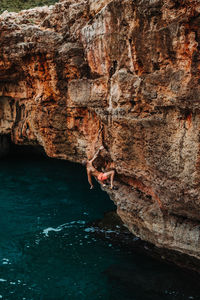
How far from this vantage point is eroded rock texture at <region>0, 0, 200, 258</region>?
6527 millimetres

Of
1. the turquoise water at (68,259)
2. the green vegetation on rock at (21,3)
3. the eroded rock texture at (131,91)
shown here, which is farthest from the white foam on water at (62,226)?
the green vegetation on rock at (21,3)

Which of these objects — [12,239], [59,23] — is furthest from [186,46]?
[12,239]

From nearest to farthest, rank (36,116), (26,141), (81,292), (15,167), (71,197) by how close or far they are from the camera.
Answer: (81,292)
(36,116)
(71,197)
(26,141)
(15,167)

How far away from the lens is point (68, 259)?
32.0 feet

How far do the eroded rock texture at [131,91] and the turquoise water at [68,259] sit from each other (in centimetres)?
112

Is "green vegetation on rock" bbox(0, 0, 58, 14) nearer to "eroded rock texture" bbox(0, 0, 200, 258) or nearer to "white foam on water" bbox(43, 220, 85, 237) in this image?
"eroded rock texture" bbox(0, 0, 200, 258)

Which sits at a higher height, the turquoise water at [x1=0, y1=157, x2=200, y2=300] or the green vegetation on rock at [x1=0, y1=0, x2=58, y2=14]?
the green vegetation on rock at [x1=0, y1=0, x2=58, y2=14]

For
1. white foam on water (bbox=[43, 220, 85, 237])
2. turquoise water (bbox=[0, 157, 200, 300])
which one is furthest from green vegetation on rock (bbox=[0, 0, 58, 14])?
white foam on water (bbox=[43, 220, 85, 237])

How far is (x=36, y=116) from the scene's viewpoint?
13.3 m

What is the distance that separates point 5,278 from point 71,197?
598 centimetres

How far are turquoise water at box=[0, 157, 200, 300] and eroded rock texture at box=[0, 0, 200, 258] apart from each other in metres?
1.12

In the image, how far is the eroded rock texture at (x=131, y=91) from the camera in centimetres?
653

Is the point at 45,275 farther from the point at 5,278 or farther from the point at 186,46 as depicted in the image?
the point at 186,46

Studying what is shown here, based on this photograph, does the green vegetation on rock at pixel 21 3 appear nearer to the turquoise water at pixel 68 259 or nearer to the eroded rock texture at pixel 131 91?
the eroded rock texture at pixel 131 91
